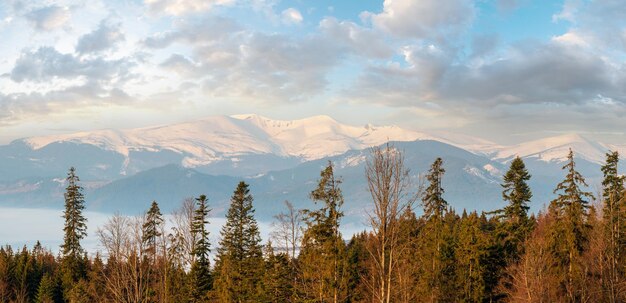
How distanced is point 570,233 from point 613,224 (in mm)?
3956

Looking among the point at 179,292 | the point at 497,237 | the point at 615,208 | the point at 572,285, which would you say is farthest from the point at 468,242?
the point at 179,292

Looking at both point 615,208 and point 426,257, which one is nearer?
point 615,208

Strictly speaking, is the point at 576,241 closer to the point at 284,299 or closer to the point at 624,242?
the point at 624,242

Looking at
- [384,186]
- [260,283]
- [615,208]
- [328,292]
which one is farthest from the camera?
[260,283]

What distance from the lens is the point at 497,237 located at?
5962 cm

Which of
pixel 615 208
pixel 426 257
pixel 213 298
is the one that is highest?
pixel 615 208

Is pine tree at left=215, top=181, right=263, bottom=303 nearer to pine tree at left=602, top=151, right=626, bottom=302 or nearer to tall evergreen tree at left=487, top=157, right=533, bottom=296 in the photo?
tall evergreen tree at left=487, top=157, right=533, bottom=296

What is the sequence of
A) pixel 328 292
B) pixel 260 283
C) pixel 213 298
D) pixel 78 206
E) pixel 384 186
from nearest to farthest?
pixel 384 186
pixel 328 292
pixel 260 283
pixel 213 298
pixel 78 206

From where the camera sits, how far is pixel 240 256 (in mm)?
65500

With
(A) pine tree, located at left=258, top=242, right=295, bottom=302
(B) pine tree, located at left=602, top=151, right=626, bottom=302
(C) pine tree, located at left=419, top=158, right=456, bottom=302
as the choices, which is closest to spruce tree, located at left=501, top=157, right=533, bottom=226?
(C) pine tree, located at left=419, top=158, right=456, bottom=302

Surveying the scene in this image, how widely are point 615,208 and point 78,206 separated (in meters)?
72.1

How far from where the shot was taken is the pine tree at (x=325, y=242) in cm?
3827

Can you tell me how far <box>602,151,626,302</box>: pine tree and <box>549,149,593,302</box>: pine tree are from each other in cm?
215

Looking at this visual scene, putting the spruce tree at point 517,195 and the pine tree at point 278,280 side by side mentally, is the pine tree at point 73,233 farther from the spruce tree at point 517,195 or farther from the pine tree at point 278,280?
the spruce tree at point 517,195
